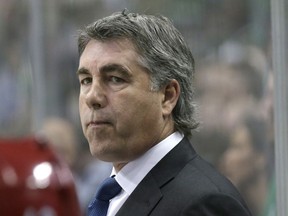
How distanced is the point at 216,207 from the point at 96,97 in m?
0.44

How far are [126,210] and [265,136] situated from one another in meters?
1.55

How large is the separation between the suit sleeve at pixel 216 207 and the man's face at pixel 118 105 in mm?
267

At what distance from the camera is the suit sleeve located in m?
2.28

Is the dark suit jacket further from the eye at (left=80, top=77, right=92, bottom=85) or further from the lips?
the eye at (left=80, top=77, right=92, bottom=85)

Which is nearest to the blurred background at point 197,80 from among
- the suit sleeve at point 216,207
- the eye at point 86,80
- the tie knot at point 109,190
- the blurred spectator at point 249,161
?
the blurred spectator at point 249,161

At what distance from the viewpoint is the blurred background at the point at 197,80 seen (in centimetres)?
393

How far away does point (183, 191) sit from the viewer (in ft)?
7.75

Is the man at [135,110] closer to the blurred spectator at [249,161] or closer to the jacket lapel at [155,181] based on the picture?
the jacket lapel at [155,181]

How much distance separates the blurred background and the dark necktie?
3.28ft

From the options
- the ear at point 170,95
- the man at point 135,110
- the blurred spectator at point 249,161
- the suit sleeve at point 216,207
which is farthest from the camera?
the blurred spectator at point 249,161

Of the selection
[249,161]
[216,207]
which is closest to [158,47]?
[216,207]

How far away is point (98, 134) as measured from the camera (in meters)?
2.47

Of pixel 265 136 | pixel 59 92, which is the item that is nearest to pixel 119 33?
pixel 265 136

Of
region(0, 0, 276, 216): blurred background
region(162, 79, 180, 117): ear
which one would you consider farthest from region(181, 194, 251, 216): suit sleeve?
region(0, 0, 276, 216): blurred background
